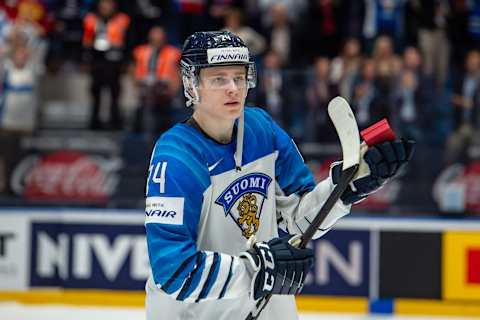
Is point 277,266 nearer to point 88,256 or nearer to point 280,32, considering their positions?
point 88,256

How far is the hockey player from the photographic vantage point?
263 cm

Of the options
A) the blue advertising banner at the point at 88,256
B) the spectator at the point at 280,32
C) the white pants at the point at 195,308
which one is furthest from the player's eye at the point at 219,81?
the spectator at the point at 280,32

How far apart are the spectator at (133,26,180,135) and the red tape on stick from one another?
4546 millimetres

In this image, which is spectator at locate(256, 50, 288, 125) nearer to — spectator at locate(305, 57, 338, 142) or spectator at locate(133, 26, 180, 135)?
spectator at locate(305, 57, 338, 142)

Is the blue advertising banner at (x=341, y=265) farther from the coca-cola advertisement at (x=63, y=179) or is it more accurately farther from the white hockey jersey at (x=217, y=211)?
the white hockey jersey at (x=217, y=211)

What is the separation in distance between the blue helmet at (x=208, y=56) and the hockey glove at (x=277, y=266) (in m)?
0.49

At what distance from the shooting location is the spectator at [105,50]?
761 cm

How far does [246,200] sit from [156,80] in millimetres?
4718

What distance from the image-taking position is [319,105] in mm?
7035

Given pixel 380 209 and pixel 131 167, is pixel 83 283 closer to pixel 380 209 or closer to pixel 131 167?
pixel 131 167

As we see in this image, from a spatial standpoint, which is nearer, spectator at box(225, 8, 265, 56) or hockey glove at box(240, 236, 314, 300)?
hockey glove at box(240, 236, 314, 300)

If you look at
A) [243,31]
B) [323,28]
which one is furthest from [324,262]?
[323,28]

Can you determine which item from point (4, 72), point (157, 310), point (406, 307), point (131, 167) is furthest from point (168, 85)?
point (157, 310)

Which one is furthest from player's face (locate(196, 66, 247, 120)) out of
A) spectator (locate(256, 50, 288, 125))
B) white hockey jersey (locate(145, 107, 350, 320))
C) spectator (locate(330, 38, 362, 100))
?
spectator (locate(330, 38, 362, 100))
